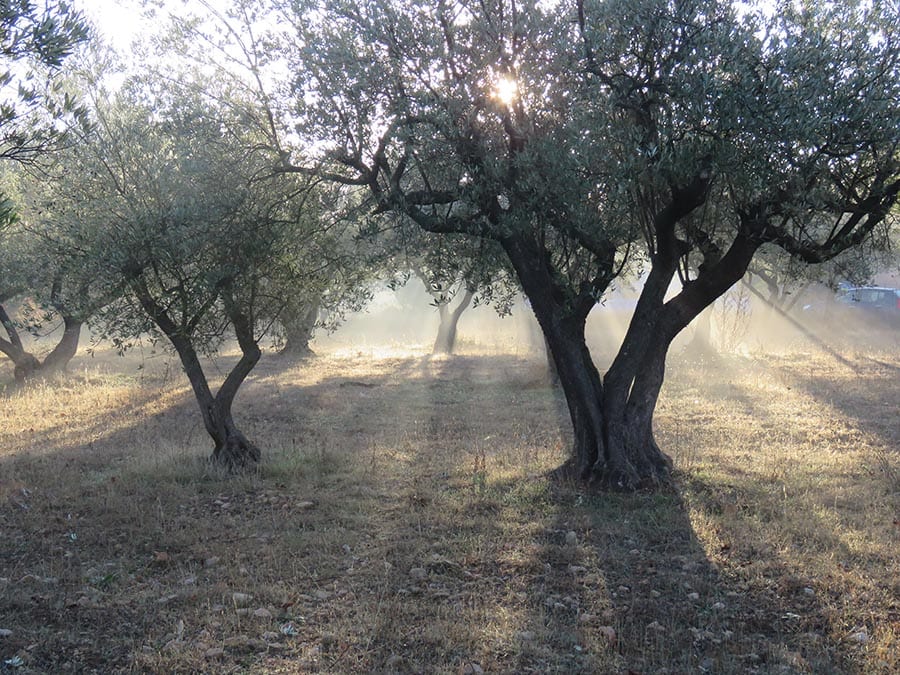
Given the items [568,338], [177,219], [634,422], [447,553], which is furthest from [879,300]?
[177,219]

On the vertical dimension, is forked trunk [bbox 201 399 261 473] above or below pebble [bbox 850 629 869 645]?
above

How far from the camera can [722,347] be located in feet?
99.2

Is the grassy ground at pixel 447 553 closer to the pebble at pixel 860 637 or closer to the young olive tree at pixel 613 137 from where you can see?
the pebble at pixel 860 637

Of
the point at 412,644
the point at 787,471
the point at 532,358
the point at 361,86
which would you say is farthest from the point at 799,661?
the point at 532,358

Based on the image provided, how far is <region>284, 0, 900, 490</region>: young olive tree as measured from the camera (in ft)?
23.7

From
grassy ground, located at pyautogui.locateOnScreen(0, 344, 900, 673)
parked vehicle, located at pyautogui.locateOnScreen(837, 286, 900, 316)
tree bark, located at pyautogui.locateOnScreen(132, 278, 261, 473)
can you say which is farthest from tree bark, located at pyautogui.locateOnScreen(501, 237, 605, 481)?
parked vehicle, located at pyautogui.locateOnScreen(837, 286, 900, 316)

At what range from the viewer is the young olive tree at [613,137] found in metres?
7.23

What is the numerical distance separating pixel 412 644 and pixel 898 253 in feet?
91.3

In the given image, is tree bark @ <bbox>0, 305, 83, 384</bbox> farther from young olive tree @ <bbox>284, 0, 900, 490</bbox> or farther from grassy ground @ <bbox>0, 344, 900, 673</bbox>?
young olive tree @ <bbox>284, 0, 900, 490</bbox>

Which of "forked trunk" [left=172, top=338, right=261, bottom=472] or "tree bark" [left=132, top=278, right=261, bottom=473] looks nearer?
"tree bark" [left=132, top=278, right=261, bottom=473]

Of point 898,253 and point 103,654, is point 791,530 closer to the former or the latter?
point 103,654

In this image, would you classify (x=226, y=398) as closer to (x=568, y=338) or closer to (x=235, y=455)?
(x=235, y=455)

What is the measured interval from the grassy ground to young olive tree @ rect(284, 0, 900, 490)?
5.51 ft

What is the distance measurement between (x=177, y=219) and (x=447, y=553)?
5.16 m
